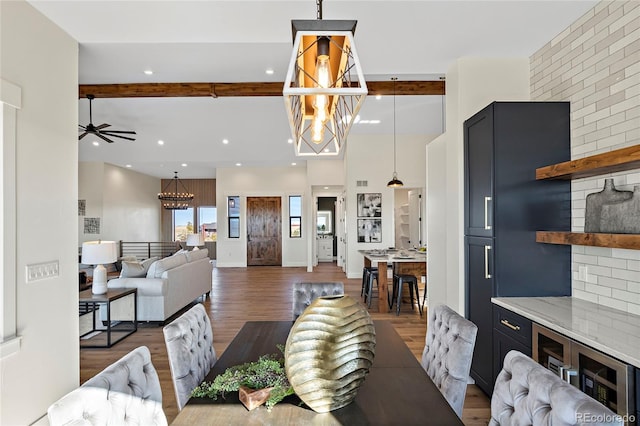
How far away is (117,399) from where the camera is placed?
113 centimetres

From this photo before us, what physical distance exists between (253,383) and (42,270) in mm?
2101

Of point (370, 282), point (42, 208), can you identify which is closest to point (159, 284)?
point (42, 208)

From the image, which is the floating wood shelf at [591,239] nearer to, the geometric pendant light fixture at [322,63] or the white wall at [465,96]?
the white wall at [465,96]

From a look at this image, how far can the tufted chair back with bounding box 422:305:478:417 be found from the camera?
1695 millimetres

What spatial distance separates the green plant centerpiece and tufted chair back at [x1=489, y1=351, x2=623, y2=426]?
0.78 meters

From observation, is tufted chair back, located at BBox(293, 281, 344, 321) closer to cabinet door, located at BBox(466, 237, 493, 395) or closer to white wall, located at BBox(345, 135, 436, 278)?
cabinet door, located at BBox(466, 237, 493, 395)

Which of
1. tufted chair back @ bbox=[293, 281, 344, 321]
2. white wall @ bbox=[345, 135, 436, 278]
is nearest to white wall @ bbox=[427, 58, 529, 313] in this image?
tufted chair back @ bbox=[293, 281, 344, 321]

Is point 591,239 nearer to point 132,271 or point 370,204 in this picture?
point 132,271

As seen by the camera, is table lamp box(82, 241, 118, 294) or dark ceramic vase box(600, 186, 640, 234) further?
table lamp box(82, 241, 118, 294)

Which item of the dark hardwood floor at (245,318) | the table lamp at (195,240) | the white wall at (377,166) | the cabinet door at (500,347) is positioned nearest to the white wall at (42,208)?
the dark hardwood floor at (245,318)

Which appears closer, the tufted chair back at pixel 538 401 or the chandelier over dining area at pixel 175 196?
the tufted chair back at pixel 538 401

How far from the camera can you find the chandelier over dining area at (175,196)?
454 inches

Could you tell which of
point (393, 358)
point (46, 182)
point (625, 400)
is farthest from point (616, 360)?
point (46, 182)

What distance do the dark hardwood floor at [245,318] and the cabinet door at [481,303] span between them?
22cm
